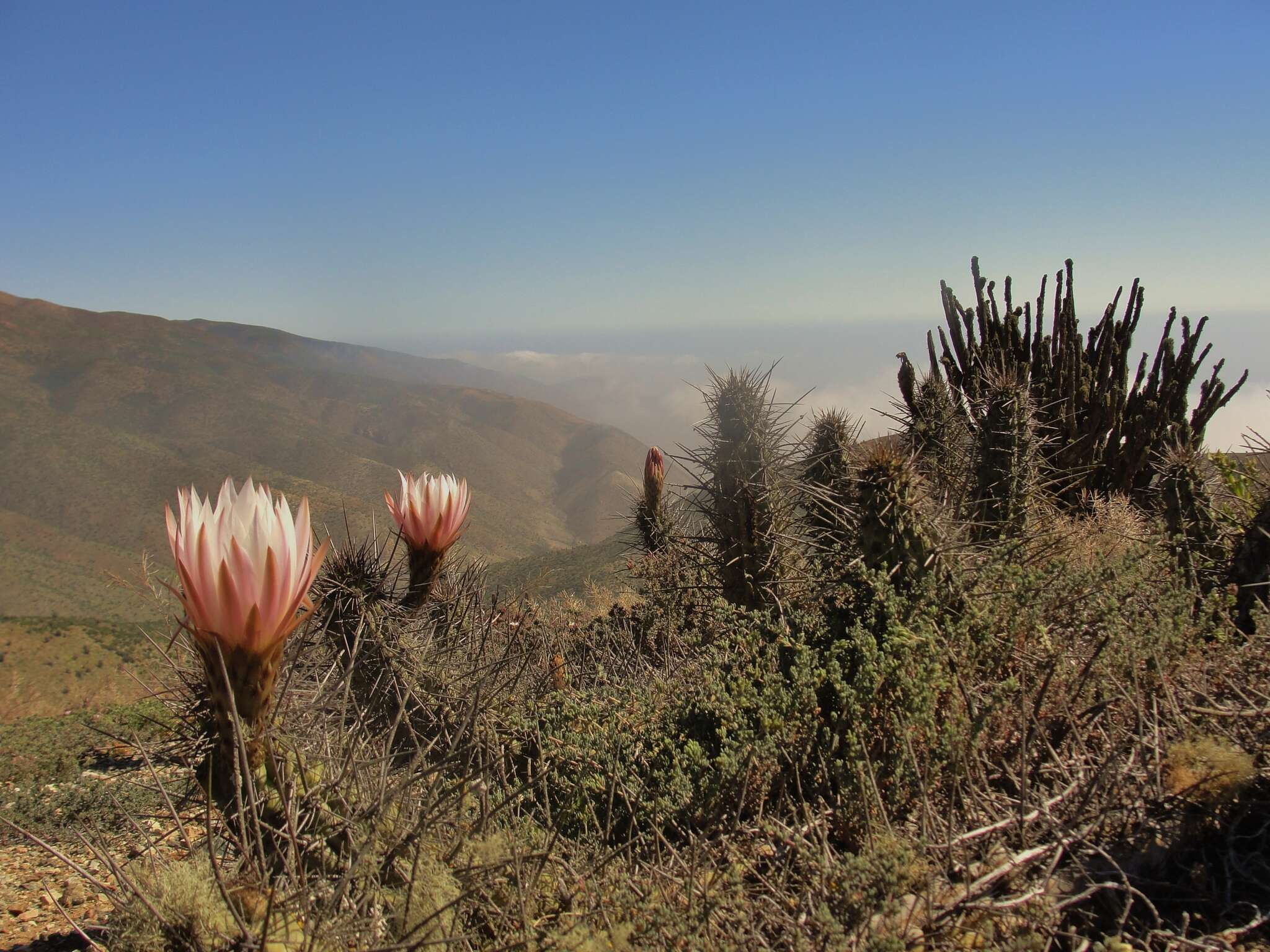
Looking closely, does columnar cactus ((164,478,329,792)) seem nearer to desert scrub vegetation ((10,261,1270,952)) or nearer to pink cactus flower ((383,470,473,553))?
desert scrub vegetation ((10,261,1270,952))

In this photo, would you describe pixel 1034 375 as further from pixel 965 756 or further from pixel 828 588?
pixel 965 756

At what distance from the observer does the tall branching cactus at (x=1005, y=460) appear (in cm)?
493

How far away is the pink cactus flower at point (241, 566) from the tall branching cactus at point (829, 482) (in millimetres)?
2575

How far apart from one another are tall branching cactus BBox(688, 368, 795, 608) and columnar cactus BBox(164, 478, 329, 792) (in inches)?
123

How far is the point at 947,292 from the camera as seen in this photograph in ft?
28.6

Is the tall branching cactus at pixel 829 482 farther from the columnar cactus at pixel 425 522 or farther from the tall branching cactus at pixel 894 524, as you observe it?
the columnar cactus at pixel 425 522

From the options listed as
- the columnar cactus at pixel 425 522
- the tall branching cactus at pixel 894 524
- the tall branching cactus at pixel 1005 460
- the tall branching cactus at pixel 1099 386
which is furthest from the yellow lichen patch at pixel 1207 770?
the tall branching cactus at pixel 1099 386

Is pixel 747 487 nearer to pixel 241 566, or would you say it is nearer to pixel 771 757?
pixel 771 757

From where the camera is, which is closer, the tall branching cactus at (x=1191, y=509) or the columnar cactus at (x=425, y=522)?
the columnar cactus at (x=425, y=522)

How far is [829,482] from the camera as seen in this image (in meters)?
5.10

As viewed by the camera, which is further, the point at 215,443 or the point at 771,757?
the point at 215,443

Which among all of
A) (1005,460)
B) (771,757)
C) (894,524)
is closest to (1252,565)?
(1005,460)

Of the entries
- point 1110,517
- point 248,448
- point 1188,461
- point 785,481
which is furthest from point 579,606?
point 248,448

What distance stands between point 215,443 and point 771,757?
89.8 metres
